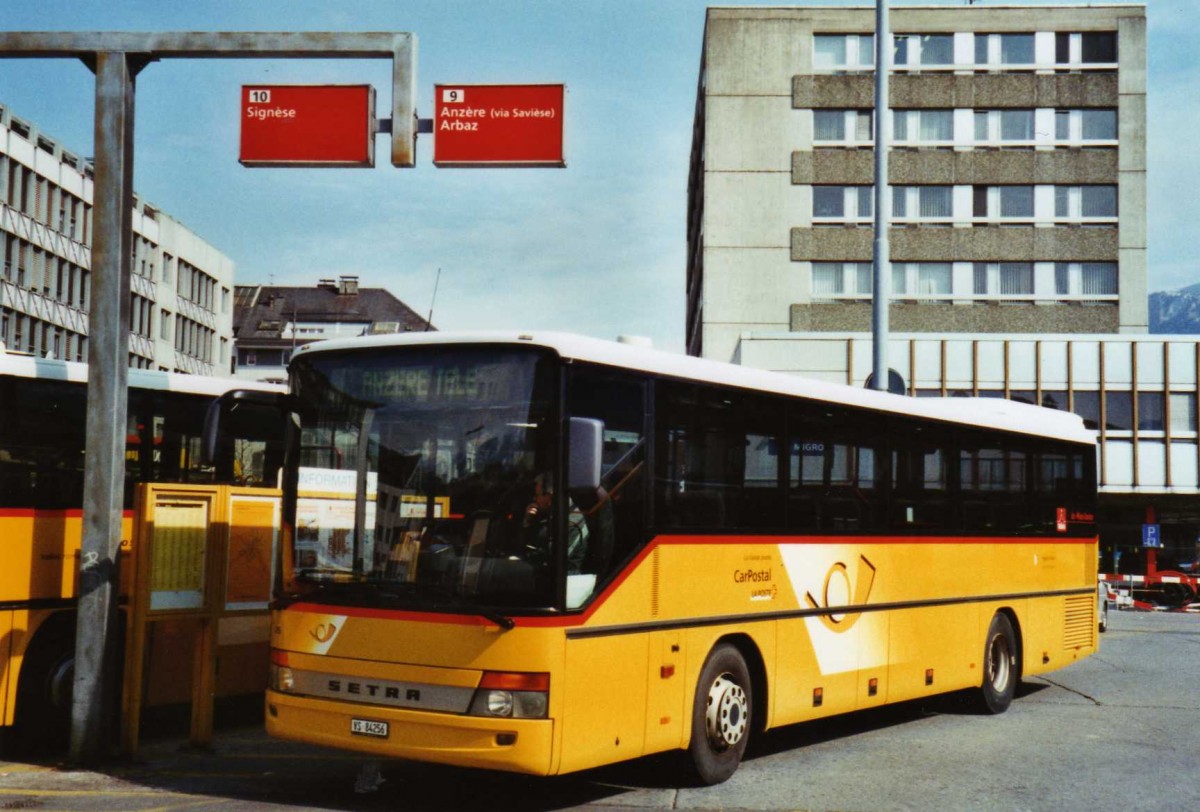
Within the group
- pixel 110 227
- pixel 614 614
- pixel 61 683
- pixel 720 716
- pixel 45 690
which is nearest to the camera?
pixel 614 614

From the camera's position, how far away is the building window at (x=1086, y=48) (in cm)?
5756

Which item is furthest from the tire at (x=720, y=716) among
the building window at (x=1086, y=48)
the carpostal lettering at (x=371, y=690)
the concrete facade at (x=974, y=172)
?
the building window at (x=1086, y=48)

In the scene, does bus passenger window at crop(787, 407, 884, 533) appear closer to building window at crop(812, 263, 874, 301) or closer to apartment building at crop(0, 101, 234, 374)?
building window at crop(812, 263, 874, 301)

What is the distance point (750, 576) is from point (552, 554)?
236 cm

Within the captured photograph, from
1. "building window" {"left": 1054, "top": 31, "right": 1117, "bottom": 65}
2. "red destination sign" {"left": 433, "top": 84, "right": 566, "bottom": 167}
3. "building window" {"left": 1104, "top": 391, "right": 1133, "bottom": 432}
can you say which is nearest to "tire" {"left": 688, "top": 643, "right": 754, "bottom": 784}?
"red destination sign" {"left": 433, "top": 84, "right": 566, "bottom": 167}

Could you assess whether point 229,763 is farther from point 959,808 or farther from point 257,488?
point 959,808

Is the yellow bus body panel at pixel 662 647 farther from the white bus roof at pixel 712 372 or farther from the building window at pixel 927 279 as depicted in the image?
the building window at pixel 927 279

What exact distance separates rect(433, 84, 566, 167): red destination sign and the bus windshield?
282 cm

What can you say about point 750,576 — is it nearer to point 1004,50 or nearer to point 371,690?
point 371,690

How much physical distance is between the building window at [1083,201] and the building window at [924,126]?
478 cm

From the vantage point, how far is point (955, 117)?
5747 centimetres

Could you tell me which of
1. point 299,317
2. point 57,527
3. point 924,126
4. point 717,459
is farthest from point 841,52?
point 299,317

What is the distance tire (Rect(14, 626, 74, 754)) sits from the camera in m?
11.1

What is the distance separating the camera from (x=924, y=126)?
2264 inches
